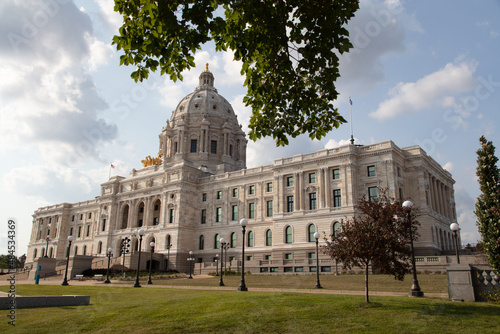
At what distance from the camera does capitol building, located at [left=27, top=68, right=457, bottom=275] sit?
165 feet

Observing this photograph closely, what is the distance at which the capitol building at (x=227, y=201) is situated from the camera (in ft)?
165

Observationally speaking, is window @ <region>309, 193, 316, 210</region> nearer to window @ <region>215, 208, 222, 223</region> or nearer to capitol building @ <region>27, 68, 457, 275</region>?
capitol building @ <region>27, 68, 457, 275</region>

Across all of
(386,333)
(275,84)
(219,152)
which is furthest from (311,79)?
(219,152)

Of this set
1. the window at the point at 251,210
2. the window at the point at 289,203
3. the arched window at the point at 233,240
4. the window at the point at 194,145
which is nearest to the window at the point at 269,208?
the window at the point at 251,210

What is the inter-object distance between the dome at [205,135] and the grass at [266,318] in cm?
6141

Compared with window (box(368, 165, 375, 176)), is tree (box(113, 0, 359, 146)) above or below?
below

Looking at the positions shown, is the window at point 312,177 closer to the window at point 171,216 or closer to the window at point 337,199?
the window at point 337,199

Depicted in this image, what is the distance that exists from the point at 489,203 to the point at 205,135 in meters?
67.9

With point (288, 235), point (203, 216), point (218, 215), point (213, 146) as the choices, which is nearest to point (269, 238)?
point (288, 235)

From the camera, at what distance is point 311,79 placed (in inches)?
500

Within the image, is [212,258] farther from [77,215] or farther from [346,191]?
[77,215]

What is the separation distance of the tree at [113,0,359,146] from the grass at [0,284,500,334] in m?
5.86

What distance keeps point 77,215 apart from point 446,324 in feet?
294

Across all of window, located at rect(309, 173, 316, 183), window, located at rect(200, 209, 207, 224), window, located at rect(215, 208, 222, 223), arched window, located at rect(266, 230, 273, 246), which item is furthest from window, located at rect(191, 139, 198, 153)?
window, located at rect(309, 173, 316, 183)
